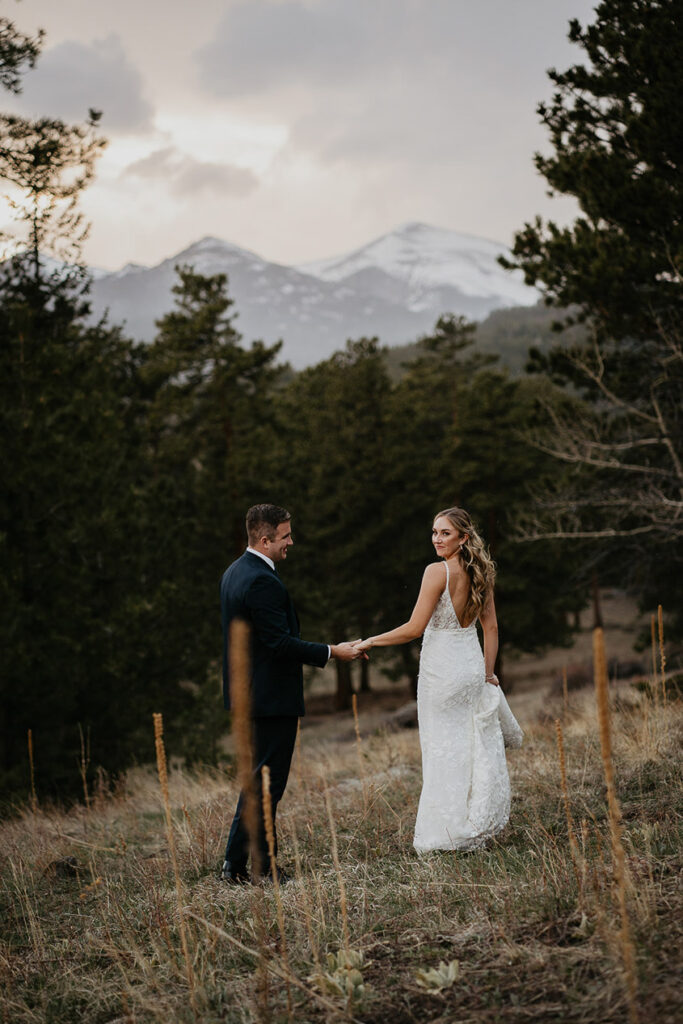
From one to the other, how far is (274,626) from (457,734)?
4.75ft

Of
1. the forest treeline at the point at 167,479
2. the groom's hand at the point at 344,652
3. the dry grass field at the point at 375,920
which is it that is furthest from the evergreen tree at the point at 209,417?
the groom's hand at the point at 344,652

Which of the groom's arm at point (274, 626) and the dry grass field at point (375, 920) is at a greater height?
the groom's arm at point (274, 626)

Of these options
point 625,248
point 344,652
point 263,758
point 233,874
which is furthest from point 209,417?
point 233,874

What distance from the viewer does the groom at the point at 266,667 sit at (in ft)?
15.6

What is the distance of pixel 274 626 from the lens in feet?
15.7

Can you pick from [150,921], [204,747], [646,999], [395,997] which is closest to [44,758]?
[204,747]

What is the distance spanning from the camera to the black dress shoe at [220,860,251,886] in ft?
15.4

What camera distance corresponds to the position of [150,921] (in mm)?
4121

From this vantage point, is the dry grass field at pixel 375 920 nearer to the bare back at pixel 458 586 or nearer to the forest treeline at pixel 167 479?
the bare back at pixel 458 586

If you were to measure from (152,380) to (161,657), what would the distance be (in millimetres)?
11549

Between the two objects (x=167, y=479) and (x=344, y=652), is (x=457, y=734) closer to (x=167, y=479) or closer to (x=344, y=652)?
(x=344, y=652)

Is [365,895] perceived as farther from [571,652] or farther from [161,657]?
[571,652]

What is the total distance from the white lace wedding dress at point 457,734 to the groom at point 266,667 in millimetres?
797

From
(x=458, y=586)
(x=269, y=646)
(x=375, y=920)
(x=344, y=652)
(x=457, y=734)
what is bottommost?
(x=375, y=920)
